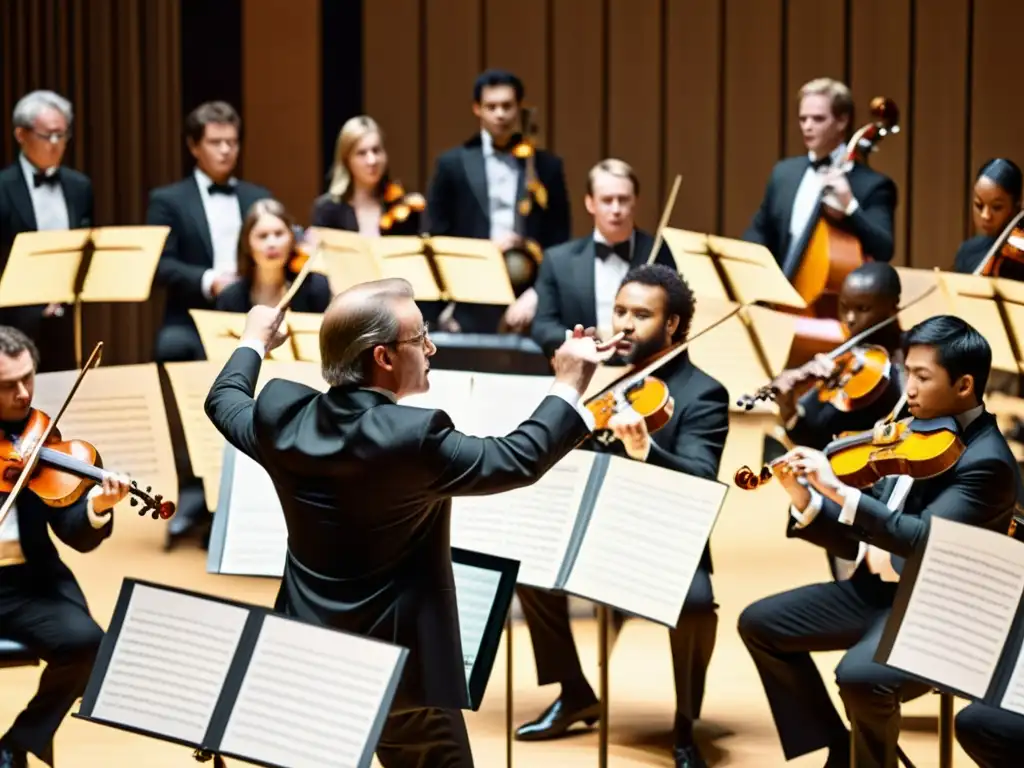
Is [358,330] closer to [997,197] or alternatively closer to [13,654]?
[13,654]

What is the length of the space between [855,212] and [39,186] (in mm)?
2858

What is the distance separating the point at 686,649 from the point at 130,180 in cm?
472

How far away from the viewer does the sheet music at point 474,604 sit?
2.78 metres

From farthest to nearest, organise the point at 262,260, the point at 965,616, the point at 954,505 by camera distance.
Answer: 1. the point at 262,260
2. the point at 954,505
3. the point at 965,616

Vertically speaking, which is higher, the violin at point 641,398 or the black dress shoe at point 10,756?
the violin at point 641,398

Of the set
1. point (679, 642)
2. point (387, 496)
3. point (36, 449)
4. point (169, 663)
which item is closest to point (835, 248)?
point (679, 642)

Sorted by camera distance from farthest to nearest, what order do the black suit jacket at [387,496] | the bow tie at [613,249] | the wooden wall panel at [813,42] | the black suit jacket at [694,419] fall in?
the wooden wall panel at [813,42], the bow tie at [613,249], the black suit jacket at [694,419], the black suit jacket at [387,496]

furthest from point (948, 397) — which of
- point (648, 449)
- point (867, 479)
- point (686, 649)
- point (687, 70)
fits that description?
point (687, 70)

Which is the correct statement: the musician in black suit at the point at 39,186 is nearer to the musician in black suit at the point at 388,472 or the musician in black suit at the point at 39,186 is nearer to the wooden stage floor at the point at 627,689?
the wooden stage floor at the point at 627,689

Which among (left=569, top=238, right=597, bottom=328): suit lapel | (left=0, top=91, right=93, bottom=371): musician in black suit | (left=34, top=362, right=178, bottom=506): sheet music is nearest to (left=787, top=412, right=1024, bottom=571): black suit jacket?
(left=34, top=362, right=178, bottom=506): sheet music

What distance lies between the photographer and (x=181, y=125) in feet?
24.8

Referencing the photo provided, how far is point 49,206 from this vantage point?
19.3 feet

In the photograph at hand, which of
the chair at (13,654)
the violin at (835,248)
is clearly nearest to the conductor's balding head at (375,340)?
the chair at (13,654)

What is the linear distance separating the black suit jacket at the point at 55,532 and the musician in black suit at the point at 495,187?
2.45m
